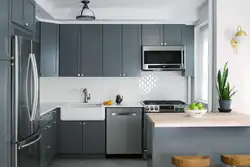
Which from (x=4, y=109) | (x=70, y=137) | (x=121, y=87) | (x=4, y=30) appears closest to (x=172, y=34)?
(x=121, y=87)

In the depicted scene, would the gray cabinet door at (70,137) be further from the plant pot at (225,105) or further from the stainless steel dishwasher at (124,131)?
the plant pot at (225,105)

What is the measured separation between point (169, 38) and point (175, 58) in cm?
39

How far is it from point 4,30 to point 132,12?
10.3 ft

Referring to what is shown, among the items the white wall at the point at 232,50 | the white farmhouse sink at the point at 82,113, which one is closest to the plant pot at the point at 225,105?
the white wall at the point at 232,50

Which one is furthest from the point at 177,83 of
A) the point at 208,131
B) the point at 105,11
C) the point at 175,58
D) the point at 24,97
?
the point at 24,97

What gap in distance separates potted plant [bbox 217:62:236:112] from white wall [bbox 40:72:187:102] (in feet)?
5.76

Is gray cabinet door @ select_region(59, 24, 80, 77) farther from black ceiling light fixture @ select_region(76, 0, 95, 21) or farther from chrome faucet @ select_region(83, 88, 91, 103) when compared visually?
black ceiling light fixture @ select_region(76, 0, 95, 21)

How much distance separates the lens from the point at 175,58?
5.71 meters

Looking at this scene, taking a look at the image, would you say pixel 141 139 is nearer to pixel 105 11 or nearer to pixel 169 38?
pixel 169 38

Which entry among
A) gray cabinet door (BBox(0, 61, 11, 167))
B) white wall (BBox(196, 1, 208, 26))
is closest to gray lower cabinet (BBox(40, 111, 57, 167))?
gray cabinet door (BBox(0, 61, 11, 167))

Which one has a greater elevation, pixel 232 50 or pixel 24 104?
pixel 232 50

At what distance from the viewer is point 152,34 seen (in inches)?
226

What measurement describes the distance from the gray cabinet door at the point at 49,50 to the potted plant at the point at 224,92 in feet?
9.55

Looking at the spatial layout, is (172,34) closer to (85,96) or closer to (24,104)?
(85,96)
